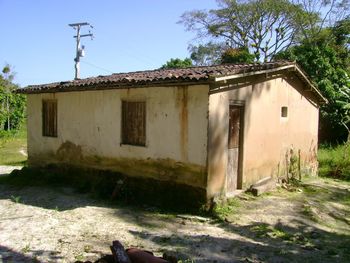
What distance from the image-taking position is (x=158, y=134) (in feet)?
30.3

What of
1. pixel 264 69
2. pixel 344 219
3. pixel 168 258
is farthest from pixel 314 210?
pixel 168 258

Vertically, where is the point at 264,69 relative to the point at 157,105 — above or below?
Result: above

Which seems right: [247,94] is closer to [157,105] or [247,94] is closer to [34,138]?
[157,105]

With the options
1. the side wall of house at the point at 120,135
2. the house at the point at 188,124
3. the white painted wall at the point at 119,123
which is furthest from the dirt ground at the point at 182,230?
the white painted wall at the point at 119,123

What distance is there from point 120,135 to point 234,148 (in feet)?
9.93

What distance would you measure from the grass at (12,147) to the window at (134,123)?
8836 millimetres

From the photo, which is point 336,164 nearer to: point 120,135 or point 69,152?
point 120,135

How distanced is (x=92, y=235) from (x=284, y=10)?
27.4 metres

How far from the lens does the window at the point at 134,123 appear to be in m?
9.73

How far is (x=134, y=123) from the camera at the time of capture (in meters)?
9.95

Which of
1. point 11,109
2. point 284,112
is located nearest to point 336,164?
point 284,112

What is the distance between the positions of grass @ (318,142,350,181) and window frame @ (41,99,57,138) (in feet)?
31.4

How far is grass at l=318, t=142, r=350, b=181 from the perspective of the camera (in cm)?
1366

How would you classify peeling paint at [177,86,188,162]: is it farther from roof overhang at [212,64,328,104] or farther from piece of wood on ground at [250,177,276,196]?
piece of wood on ground at [250,177,276,196]
